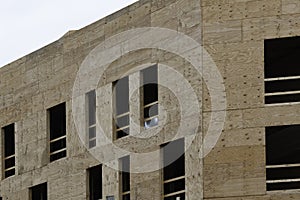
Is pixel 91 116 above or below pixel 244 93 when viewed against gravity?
above

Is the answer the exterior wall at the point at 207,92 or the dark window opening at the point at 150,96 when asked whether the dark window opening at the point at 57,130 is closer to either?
the exterior wall at the point at 207,92

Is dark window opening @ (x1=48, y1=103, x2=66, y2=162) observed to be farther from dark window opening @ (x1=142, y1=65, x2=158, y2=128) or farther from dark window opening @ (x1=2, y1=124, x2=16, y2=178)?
dark window opening @ (x1=142, y1=65, x2=158, y2=128)

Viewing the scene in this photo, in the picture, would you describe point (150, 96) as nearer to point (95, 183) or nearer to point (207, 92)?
point (207, 92)

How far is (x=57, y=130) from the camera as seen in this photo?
173ft

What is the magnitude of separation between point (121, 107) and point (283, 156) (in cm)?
630

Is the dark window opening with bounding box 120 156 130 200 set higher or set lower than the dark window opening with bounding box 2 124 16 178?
lower

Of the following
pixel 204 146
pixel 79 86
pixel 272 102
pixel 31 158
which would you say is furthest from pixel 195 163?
pixel 31 158

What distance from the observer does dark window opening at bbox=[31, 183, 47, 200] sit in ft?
172

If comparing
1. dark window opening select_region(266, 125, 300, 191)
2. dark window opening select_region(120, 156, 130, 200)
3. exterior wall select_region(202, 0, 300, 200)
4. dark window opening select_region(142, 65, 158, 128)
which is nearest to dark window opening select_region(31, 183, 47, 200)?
dark window opening select_region(120, 156, 130, 200)

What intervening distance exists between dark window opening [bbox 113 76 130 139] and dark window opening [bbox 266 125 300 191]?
217 inches

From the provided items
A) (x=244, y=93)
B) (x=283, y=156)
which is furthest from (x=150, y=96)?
(x=283, y=156)


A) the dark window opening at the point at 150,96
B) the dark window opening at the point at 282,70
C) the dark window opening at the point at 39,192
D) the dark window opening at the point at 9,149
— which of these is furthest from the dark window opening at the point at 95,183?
the dark window opening at the point at 282,70

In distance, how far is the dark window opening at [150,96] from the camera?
45875 mm

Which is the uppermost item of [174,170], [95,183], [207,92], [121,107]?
[121,107]
